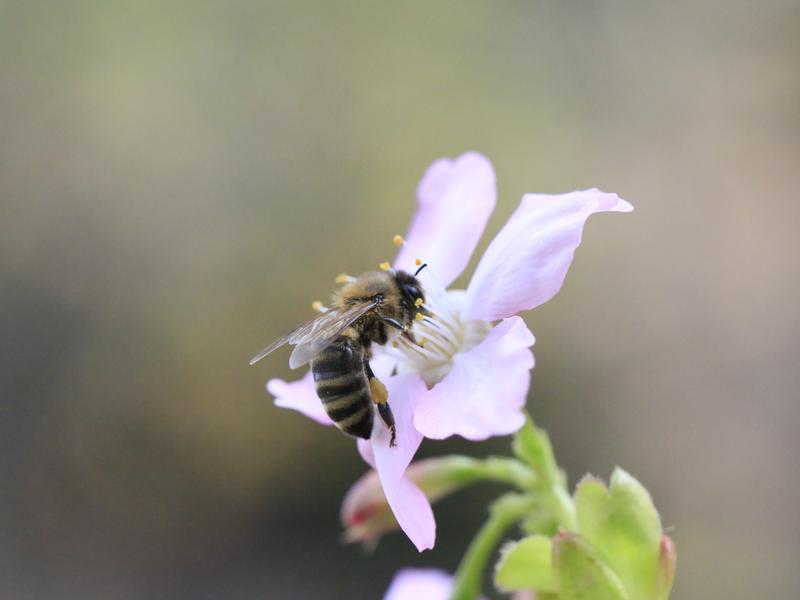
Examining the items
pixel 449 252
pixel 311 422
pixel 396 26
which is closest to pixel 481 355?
pixel 449 252

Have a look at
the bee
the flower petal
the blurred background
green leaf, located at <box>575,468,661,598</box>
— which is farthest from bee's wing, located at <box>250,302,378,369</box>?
the blurred background

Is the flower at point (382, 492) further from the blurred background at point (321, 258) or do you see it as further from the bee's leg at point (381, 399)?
the blurred background at point (321, 258)

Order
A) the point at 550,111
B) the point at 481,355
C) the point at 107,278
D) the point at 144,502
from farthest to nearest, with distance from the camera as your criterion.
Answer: the point at 550,111 → the point at 107,278 → the point at 144,502 → the point at 481,355

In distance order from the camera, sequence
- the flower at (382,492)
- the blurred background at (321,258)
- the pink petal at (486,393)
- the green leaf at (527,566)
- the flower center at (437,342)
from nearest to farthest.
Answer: the pink petal at (486,393) < the green leaf at (527,566) < the flower center at (437,342) < the flower at (382,492) < the blurred background at (321,258)

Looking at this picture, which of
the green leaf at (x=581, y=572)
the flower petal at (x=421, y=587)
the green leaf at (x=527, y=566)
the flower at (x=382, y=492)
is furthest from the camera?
the flower petal at (x=421, y=587)

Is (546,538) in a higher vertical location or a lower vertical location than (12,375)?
lower

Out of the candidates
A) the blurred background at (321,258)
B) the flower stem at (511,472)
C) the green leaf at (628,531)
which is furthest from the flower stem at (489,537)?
the blurred background at (321,258)

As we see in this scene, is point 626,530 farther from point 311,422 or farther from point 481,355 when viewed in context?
point 311,422
